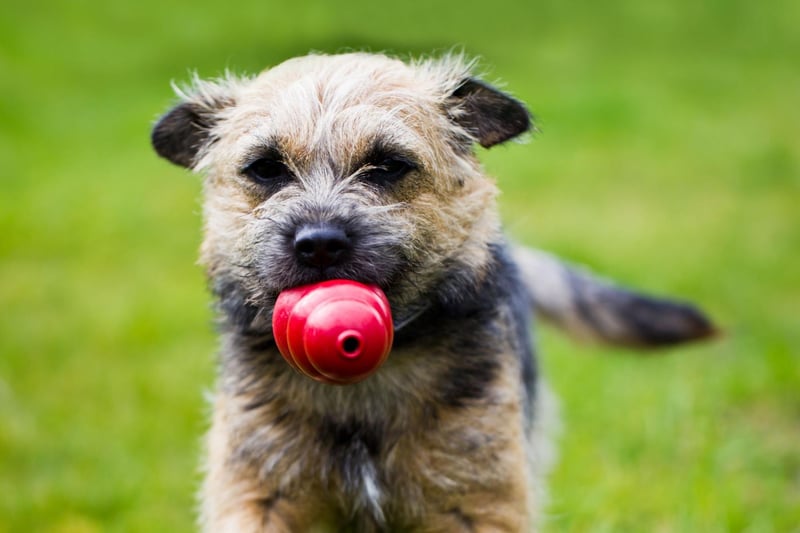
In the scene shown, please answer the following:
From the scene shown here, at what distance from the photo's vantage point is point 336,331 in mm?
2982

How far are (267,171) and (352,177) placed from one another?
1.13ft

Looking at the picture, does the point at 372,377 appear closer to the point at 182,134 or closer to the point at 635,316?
the point at 182,134

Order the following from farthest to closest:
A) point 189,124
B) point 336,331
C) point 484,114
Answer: point 189,124 < point 484,114 < point 336,331

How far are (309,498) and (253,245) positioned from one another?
0.88 meters

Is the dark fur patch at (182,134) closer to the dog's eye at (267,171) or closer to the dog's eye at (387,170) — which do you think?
the dog's eye at (267,171)

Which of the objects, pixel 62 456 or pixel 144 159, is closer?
pixel 62 456

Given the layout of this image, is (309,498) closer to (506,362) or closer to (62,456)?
(506,362)

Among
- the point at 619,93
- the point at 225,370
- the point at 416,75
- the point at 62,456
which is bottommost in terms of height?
the point at 62,456

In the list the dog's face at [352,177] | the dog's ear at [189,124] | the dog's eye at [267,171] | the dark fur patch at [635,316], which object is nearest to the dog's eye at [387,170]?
the dog's face at [352,177]

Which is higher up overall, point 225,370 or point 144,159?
point 144,159

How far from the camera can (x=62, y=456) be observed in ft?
18.1

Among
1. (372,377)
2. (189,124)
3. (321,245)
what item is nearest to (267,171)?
(321,245)

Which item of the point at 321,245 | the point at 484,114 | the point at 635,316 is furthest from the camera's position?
the point at 635,316

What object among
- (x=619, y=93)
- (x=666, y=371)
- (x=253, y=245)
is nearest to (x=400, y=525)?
(x=253, y=245)
